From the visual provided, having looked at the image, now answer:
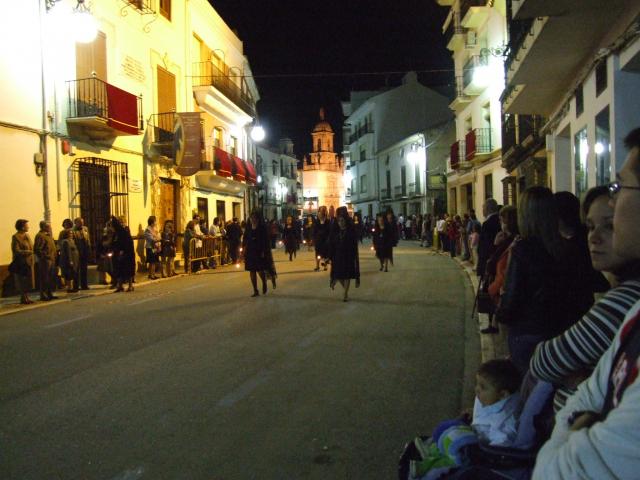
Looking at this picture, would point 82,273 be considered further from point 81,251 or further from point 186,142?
point 186,142

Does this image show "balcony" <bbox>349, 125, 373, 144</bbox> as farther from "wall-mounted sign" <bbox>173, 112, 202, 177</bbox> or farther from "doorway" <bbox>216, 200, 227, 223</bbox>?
"wall-mounted sign" <bbox>173, 112, 202, 177</bbox>

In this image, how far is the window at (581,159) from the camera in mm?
10695

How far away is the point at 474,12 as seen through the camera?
80.4 ft

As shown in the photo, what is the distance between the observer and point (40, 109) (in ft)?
47.8

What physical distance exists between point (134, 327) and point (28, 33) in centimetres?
946

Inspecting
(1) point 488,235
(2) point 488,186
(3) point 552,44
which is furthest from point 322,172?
(1) point 488,235

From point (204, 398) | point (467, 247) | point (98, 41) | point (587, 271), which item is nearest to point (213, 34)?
point (98, 41)

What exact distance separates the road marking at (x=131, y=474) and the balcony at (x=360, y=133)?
187ft

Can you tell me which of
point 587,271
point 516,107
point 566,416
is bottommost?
point 566,416

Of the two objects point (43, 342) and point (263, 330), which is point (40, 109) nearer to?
point (43, 342)

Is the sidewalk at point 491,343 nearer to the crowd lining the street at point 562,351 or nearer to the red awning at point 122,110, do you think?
the crowd lining the street at point 562,351

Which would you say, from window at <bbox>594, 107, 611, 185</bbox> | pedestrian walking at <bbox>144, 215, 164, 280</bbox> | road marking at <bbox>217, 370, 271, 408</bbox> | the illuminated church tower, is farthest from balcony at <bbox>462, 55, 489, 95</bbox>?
the illuminated church tower

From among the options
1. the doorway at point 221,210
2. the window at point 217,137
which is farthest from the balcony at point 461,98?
the doorway at point 221,210

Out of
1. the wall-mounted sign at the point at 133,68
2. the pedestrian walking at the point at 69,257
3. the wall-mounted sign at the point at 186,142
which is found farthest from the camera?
the wall-mounted sign at the point at 186,142
